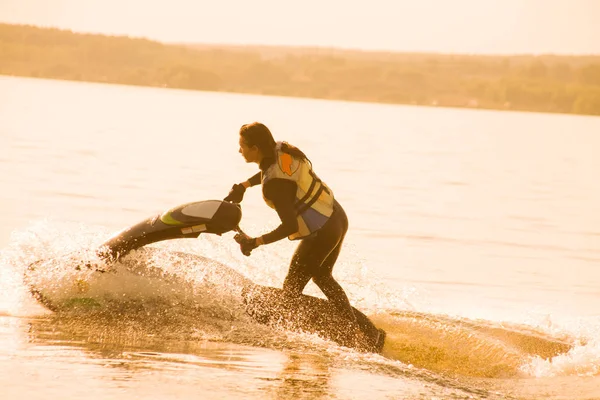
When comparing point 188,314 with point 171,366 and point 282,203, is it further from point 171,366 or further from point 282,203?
point 282,203

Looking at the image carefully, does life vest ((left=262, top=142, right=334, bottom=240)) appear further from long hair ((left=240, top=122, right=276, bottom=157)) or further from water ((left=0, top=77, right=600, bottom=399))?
water ((left=0, top=77, right=600, bottom=399))

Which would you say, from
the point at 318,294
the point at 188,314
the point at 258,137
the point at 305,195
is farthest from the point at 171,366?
the point at 318,294

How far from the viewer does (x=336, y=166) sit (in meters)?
32.2

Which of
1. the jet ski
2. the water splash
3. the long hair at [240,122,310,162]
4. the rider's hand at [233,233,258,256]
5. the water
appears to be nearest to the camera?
the water

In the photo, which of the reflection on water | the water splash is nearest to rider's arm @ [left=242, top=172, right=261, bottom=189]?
the water splash

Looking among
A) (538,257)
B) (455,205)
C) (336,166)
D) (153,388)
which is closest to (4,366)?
(153,388)

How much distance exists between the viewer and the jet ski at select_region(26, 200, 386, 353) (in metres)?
8.20

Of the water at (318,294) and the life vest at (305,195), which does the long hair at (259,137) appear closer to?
the life vest at (305,195)

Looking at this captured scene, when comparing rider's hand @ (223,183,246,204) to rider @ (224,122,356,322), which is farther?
rider's hand @ (223,183,246,204)

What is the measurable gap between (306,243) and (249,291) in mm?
948

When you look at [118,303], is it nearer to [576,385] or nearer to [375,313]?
[375,313]

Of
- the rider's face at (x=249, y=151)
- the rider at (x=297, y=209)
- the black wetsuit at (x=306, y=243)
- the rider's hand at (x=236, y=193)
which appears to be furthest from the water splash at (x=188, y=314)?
the rider's face at (x=249, y=151)

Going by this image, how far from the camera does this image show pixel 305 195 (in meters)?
7.90

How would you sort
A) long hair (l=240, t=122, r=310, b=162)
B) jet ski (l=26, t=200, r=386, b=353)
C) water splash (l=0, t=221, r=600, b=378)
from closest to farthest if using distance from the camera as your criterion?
1. long hair (l=240, t=122, r=310, b=162)
2. jet ski (l=26, t=200, r=386, b=353)
3. water splash (l=0, t=221, r=600, b=378)
